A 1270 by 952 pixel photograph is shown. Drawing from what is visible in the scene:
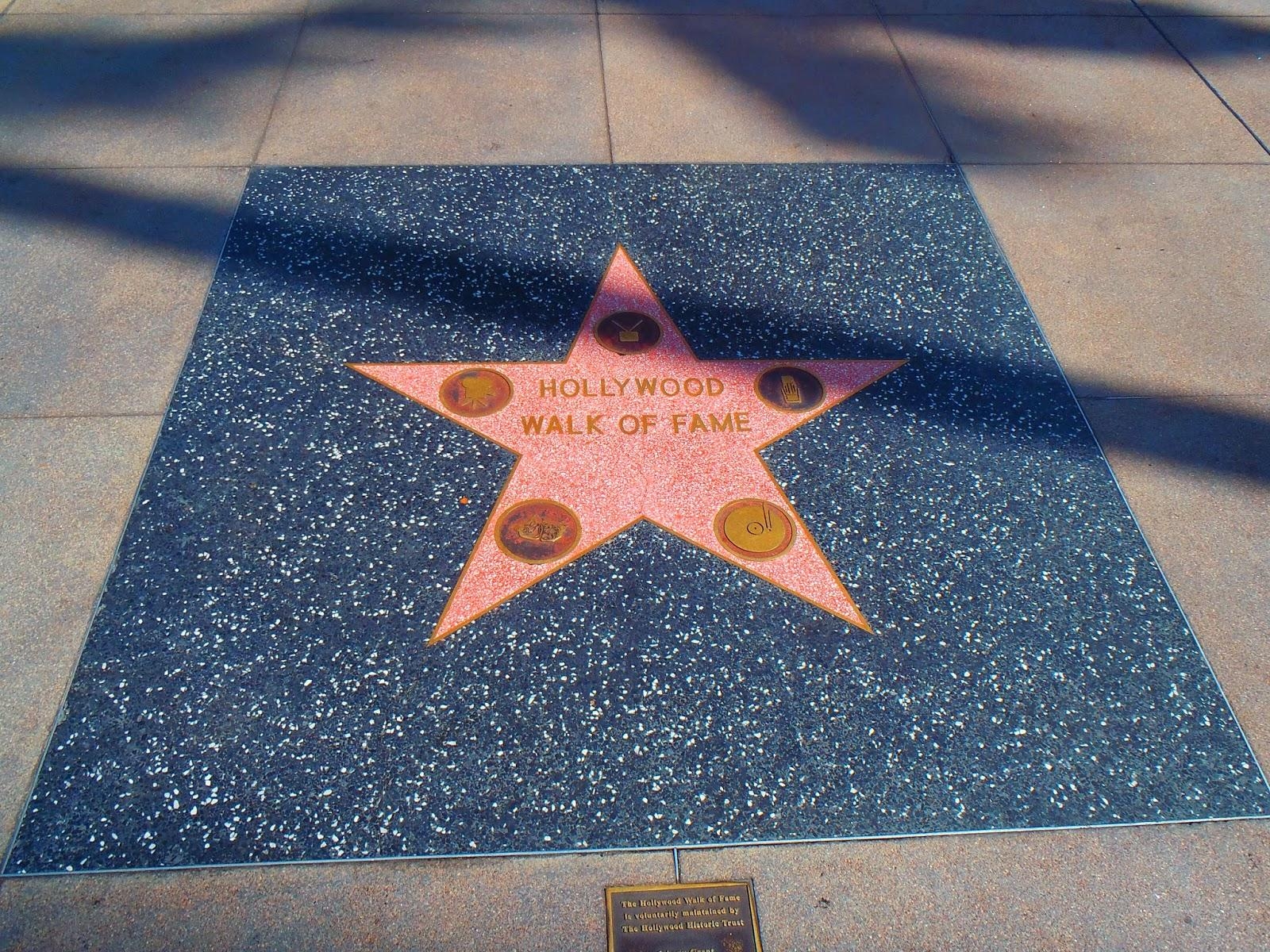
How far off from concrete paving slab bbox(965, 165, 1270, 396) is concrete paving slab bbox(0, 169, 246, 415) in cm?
273

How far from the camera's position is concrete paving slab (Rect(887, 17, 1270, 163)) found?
371 cm

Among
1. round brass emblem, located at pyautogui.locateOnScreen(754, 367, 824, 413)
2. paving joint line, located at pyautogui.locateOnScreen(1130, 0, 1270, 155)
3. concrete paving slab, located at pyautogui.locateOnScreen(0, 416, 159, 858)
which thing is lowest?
concrete paving slab, located at pyautogui.locateOnScreen(0, 416, 159, 858)

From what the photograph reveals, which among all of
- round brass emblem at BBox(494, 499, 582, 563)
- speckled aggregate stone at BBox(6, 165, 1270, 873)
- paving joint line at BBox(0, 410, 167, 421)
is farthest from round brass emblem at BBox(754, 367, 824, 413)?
paving joint line at BBox(0, 410, 167, 421)

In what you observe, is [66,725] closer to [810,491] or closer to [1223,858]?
[810,491]

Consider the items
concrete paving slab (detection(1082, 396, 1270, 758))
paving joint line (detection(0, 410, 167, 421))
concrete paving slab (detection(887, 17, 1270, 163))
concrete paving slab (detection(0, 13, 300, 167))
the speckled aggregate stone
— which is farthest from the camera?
concrete paving slab (detection(887, 17, 1270, 163))

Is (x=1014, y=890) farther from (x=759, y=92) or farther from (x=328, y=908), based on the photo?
(x=759, y=92)

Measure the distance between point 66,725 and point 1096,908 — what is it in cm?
215

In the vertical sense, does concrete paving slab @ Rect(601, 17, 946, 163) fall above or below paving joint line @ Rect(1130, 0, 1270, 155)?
below

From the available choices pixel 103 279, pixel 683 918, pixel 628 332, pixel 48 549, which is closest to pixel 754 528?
Answer: pixel 628 332

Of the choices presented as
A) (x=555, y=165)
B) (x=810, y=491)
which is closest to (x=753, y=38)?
(x=555, y=165)

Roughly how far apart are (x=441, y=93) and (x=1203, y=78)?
10.9 feet

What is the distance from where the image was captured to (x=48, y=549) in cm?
227

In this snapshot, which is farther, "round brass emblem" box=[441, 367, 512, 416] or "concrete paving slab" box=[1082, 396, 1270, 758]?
"round brass emblem" box=[441, 367, 512, 416]

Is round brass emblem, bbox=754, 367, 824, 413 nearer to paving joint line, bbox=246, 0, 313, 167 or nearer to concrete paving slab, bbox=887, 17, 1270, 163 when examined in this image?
concrete paving slab, bbox=887, 17, 1270, 163
